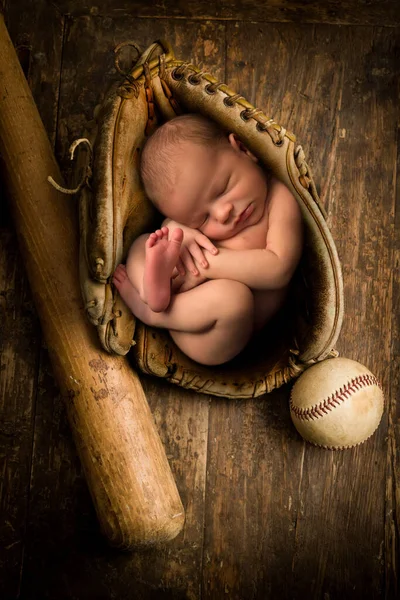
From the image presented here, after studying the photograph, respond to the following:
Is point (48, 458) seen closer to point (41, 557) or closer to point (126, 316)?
point (41, 557)

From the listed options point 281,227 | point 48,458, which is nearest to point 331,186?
point 281,227

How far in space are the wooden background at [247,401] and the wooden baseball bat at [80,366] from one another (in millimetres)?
246

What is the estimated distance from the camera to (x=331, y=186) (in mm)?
2320

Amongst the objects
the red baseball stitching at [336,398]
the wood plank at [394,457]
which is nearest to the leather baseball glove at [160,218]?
the red baseball stitching at [336,398]

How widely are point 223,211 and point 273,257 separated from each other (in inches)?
8.1

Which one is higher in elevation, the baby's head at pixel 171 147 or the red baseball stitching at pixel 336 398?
the baby's head at pixel 171 147

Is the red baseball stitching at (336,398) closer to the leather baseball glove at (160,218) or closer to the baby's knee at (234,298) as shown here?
the leather baseball glove at (160,218)

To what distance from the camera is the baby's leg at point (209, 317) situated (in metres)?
1.96

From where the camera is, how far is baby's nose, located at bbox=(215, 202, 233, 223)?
6.33 ft

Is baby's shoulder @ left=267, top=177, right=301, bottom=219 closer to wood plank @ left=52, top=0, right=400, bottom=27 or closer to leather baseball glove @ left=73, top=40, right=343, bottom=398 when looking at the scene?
leather baseball glove @ left=73, top=40, right=343, bottom=398

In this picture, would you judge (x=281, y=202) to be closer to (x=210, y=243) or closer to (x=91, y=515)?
(x=210, y=243)

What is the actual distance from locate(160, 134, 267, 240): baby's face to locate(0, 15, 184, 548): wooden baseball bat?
376mm

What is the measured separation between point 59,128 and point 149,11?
539 millimetres

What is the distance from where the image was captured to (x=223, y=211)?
1.93m
